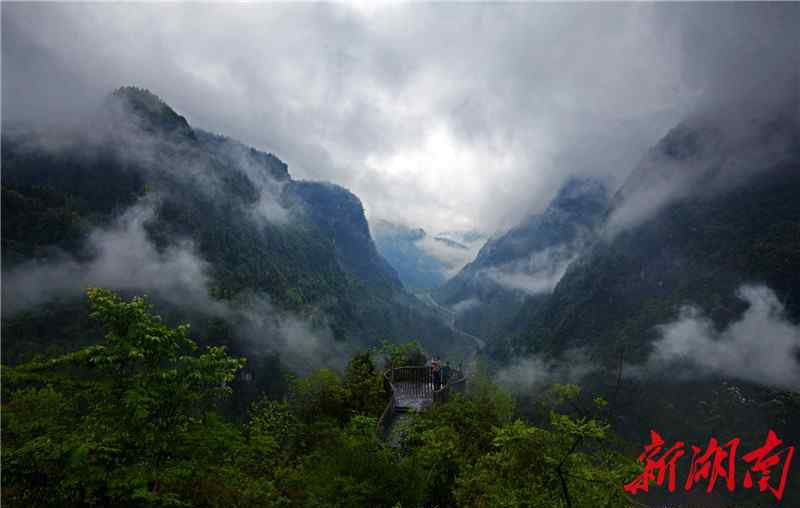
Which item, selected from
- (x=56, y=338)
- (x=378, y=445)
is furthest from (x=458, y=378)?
(x=56, y=338)

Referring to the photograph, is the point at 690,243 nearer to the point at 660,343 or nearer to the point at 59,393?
the point at 660,343

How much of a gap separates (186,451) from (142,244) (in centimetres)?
16302

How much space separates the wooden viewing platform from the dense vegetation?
22.0 ft

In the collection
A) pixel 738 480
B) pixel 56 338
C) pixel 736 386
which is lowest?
pixel 738 480

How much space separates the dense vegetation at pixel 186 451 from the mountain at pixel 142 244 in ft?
346

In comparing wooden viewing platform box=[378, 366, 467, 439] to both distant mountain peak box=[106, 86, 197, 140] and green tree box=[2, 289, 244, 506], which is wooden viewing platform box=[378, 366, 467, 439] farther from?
distant mountain peak box=[106, 86, 197, 140]

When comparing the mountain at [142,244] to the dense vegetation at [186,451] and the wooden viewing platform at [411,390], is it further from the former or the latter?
the dense vegetation at [186,451]

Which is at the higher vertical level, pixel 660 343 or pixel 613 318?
pixel 613 318

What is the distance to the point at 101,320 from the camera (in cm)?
644

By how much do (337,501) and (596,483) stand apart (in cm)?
574

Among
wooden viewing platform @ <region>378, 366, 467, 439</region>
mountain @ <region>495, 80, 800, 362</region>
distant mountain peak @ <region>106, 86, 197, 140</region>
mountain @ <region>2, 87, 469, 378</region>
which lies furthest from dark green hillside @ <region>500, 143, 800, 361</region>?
distant mountain peak @ <region>106, 86, 197, 140</region>

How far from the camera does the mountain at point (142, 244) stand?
346ft

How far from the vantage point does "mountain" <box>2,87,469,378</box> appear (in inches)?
4154

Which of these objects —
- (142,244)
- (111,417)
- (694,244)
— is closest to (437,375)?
(111,417)
